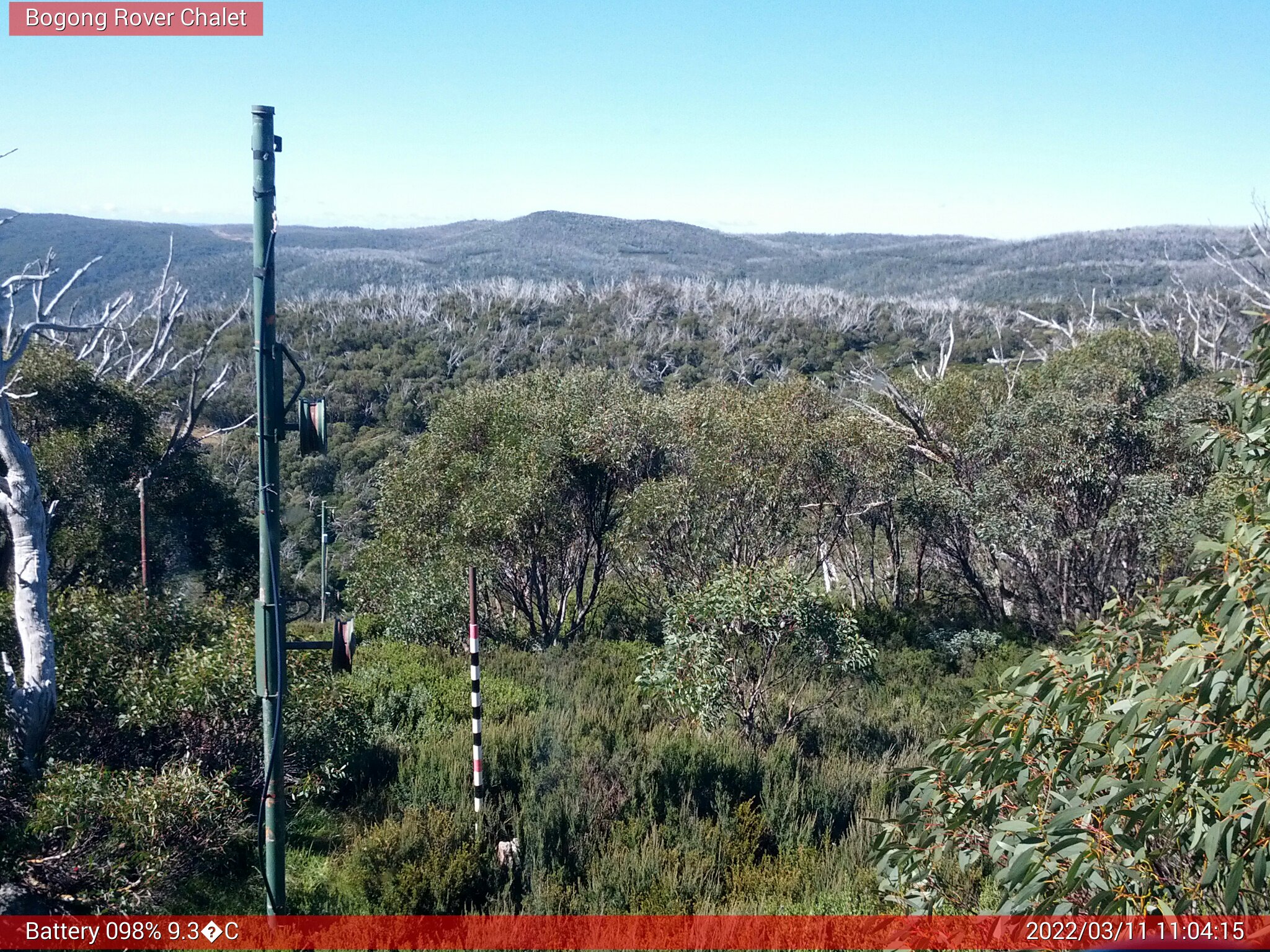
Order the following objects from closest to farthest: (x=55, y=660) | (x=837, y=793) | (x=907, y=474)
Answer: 1. (x=55, y=660)
2. (x=837, y=793)
3. (x=907, y=474)

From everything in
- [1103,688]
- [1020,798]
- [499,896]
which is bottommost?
[499,896]

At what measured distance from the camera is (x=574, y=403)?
43.1 feet

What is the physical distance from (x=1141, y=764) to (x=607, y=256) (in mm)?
115654

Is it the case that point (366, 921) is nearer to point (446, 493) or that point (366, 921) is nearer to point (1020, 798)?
point (1020, 798)

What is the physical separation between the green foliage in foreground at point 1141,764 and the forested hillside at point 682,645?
0.02m

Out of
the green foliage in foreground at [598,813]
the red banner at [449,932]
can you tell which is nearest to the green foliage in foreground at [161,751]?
the red banner at [449,932]

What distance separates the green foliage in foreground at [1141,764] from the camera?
2518 millimetres

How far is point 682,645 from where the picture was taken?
336 inches

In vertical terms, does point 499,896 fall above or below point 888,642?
above

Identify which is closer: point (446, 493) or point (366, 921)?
point (366, 921)

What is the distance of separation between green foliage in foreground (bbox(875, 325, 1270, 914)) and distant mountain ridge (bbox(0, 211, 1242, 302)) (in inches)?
2160

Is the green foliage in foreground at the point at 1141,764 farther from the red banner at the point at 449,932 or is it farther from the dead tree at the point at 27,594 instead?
the dead tree at the point at 27,594

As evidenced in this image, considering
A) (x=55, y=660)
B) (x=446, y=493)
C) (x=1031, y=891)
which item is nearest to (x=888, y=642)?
(x=446, y=493)

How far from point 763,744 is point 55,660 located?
5.61m
